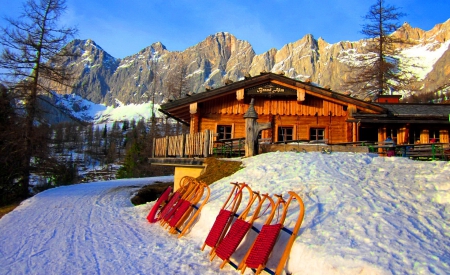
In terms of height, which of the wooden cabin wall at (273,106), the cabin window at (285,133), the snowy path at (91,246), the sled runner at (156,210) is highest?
the wooden cabin wall at (273,106)

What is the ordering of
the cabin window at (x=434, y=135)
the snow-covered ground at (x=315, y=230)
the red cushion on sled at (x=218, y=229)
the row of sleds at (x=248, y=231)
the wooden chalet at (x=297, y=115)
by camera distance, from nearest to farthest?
1. the snow-covered ground at (x=315, y=230)
2. the row of sleds at (x=248, y=231)
3. the red cushion on sled at (x=218, y=229)
4. the wooden chalet at (x=297, y=115)
5. the cabin window at (x=434, y=135)

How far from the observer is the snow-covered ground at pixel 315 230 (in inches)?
188

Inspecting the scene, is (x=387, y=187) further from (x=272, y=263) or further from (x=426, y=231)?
(x=272, y=263)

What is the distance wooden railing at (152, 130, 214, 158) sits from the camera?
13.2m

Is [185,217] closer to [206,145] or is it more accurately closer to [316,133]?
[206,145]

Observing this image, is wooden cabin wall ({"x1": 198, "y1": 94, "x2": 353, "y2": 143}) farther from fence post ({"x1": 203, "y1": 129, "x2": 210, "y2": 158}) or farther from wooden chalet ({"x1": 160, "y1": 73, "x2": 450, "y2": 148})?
fence post ({"x1": 203, "y1": 129, "x2": 210, "y2": 158})

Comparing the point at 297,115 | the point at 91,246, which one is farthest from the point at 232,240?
the point at 297,115

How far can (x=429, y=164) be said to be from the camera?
346 inches

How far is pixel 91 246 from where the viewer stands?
24.2 ft

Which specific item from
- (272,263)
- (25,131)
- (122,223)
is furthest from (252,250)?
(25,131)

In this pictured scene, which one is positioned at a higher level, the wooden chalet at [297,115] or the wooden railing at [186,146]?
the wooden chalet at [297,115]

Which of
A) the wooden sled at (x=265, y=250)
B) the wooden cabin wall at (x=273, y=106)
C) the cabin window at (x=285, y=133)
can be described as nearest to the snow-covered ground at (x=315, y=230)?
the wooden sled at (x=265, y=250)

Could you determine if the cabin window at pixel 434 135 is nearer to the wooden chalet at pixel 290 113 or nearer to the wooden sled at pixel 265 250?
the wooden chalet at pixel 290 113

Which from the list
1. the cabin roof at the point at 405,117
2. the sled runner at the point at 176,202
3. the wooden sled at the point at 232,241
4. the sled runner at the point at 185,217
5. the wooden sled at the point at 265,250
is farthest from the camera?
the cabin roof at the point at 405,117
